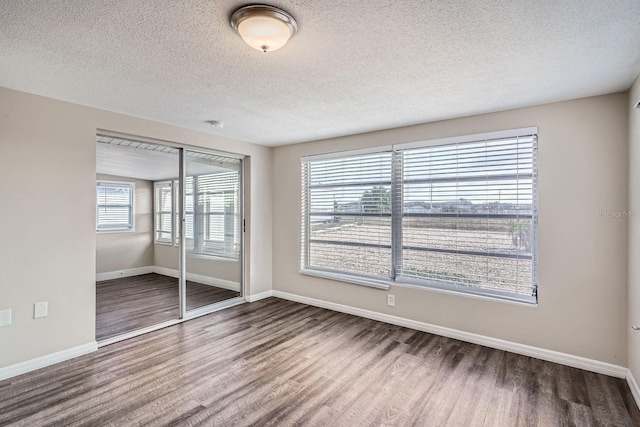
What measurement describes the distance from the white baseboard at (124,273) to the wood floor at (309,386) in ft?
11.9

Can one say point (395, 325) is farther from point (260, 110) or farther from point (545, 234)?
point (260, 110)

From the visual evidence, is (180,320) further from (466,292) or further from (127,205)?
(127,205)

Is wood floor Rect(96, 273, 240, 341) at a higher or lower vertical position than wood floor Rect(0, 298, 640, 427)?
higher

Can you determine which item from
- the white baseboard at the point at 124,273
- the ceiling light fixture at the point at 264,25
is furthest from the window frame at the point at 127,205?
the ceiling light fixture at the point at 264,25

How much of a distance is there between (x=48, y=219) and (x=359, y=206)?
10.6ft

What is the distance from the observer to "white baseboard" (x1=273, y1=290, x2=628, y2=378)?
265 cm

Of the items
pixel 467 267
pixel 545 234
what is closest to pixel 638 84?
pixel 545 234

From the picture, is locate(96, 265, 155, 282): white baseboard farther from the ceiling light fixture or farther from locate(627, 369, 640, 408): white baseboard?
locate(627, 369, 640, 408): white baseboard

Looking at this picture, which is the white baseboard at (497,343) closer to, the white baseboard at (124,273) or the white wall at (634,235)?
the white wall at (634,235)

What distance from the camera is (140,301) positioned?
4.72 meters

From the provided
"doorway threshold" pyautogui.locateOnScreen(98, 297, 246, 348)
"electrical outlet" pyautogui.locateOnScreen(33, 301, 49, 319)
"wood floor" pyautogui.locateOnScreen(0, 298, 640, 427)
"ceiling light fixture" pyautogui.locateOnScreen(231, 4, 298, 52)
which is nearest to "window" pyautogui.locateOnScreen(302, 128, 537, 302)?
"wood floor" pyautogui.locateOnScreen(0, 298, 640, 427)

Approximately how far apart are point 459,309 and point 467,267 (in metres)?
0.46

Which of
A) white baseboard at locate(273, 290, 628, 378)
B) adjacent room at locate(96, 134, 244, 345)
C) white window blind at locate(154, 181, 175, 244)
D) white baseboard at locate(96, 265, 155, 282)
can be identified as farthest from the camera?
white window blind at locate(154, 181, 175, 244)

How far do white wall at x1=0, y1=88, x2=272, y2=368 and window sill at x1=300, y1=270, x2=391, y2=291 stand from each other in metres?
2.61
